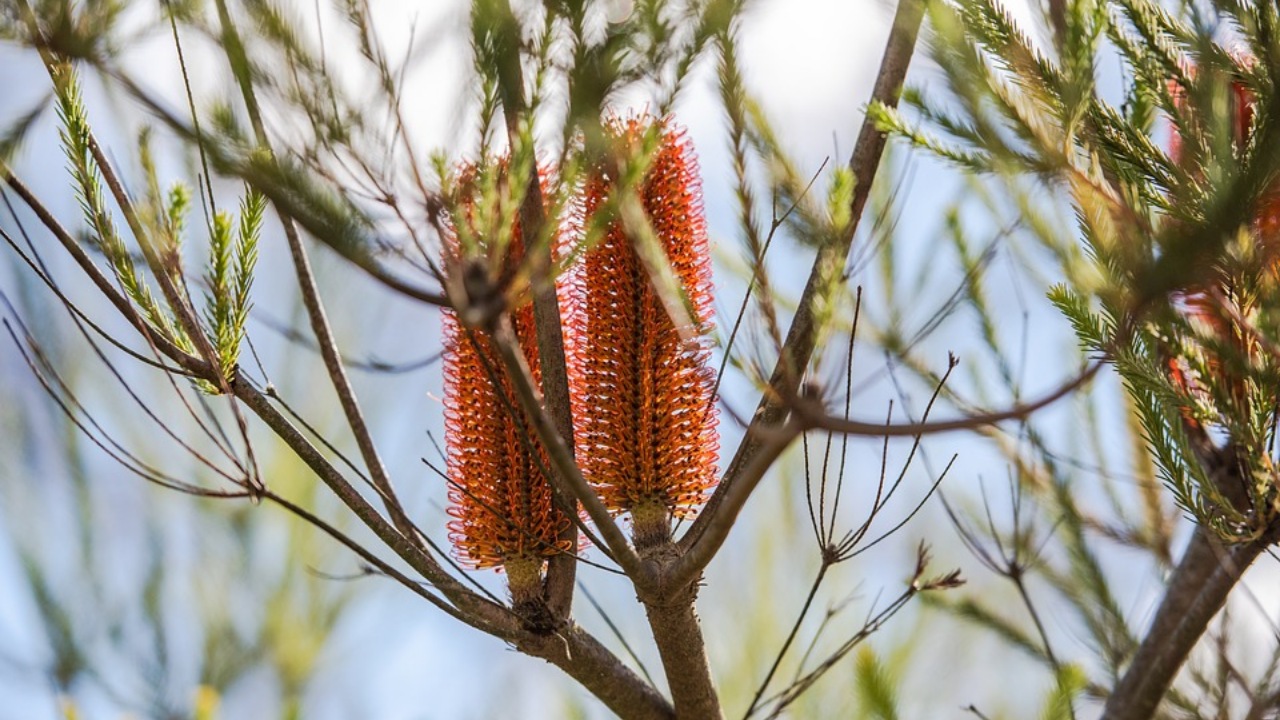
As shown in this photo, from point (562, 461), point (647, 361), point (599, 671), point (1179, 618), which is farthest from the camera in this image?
point (1179, 618)

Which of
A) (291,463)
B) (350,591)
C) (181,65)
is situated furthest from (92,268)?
(350,591)

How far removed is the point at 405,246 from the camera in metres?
0.68

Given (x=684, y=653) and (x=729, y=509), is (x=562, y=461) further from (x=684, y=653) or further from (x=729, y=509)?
(x=684, y=653)

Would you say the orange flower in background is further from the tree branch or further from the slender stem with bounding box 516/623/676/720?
the slender stem with bounding box 516/623/676/720

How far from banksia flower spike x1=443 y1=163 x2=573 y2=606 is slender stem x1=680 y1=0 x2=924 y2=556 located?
0.12m

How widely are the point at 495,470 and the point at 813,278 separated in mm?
273

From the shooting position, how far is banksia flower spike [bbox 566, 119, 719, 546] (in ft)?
2.79

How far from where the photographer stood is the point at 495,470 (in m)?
0.90

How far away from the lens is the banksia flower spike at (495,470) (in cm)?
89

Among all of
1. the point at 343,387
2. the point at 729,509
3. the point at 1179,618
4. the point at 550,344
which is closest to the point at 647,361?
the point at 550,344

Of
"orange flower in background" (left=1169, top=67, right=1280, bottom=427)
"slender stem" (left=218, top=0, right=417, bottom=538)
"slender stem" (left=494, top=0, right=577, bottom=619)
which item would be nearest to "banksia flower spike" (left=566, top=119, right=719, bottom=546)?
"slender stem" (left=494, top=0, right=577, bottom=619)

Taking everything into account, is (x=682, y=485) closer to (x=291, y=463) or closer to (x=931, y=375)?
(x=931, y=375)

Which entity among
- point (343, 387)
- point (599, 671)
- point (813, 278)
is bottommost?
point (599, 671)

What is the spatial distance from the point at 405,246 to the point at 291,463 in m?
1.89
